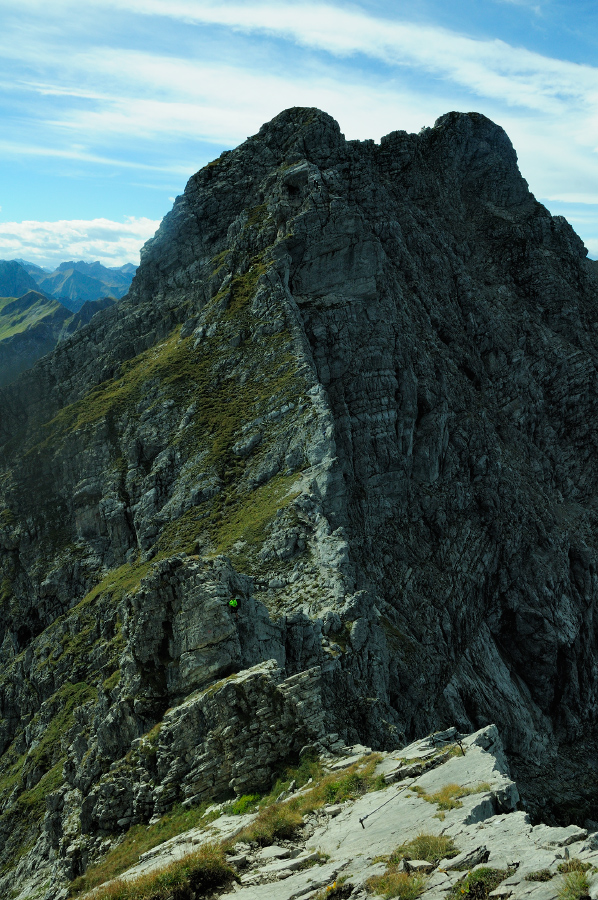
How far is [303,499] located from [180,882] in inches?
1511

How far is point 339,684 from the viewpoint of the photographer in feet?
117

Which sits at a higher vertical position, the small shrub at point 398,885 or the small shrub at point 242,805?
the small shrub at point 398,885

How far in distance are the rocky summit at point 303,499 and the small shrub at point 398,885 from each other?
464 inches

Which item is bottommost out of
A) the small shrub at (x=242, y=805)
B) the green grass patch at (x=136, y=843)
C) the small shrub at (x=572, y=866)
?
the green grass patch at (x=136, y=843)

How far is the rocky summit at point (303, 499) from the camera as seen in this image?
113 ft

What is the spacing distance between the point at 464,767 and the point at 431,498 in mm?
52391

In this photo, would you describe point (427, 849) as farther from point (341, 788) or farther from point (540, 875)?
point (341, 788)

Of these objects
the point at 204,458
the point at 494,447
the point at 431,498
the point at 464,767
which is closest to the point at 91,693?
the point at 204,458

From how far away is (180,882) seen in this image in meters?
17.3

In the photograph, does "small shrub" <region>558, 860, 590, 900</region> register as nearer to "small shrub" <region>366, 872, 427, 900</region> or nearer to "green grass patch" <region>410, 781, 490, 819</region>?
"small shrub" <region>366, 872, 427, 900</region>

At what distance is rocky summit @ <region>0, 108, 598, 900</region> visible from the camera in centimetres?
3444

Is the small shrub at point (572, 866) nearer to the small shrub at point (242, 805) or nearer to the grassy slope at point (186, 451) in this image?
the small shrub at point (242, 805)

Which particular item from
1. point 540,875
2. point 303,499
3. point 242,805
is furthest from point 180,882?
point 303,499

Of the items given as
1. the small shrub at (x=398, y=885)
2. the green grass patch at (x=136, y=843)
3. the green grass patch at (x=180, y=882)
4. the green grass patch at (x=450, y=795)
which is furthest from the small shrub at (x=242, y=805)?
the small shrub at (x=398, y=885)
